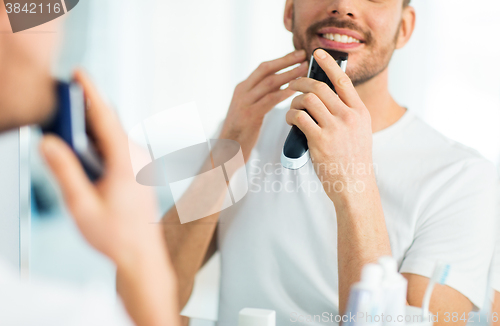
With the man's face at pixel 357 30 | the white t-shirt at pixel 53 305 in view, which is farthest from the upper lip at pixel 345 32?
the white t-shirt at pixel 53 305

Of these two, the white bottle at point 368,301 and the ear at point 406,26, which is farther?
the ear at point 406,26

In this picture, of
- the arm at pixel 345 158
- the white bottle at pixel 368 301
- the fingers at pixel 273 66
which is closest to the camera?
the white bottle at pixel 368 301

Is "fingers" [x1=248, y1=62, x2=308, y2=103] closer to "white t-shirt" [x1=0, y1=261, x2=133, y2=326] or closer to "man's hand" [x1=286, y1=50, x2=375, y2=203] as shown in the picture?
"man's hand" [x1=286, y1=50, x2=375, y2=203]

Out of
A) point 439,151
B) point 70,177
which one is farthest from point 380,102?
point 70,177

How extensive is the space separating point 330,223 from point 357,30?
276mm

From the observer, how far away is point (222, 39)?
2.04 ft

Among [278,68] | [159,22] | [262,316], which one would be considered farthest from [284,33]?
[262,316]

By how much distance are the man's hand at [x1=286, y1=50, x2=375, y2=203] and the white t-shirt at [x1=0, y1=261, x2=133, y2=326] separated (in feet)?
1.14

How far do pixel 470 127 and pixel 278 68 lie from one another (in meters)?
0.28

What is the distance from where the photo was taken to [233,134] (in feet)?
2.10

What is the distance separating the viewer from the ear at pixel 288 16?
2.00 ft

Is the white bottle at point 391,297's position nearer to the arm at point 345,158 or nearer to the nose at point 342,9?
the arm at point 345,158

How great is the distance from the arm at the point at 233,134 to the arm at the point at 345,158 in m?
0.10

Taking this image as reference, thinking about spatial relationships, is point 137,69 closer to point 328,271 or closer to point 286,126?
point 286,126
